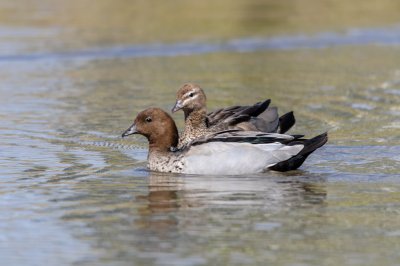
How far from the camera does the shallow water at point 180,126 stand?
30.9 ft

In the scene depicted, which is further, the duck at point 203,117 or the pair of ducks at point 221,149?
the duck at point 203,117

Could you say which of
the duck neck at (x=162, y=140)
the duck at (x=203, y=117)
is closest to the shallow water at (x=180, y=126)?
the duck neck at (x=162, y=140)

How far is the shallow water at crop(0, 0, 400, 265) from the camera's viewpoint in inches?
371

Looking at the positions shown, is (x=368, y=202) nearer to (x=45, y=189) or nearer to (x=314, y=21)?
(x=45, y=189)

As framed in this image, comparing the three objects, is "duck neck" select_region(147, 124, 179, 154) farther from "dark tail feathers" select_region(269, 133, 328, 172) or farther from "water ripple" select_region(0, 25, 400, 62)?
"water ripple" select_region(0, 25, 400, 62)

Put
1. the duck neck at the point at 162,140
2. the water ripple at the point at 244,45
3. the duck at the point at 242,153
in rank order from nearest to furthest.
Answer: the duck at the point at 242,153, the duck neck at the point at 162,140, the water ripple at the point at 244,45

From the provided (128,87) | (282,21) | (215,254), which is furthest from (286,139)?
(282,21)

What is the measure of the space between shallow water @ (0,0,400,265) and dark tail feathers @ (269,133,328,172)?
194mm

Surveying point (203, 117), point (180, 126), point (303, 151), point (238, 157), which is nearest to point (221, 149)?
point (238, 157)

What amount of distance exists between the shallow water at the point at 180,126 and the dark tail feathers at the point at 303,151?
194 mm

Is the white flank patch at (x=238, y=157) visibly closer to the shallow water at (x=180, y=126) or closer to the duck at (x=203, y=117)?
the shallow water at (x=180, y=126)

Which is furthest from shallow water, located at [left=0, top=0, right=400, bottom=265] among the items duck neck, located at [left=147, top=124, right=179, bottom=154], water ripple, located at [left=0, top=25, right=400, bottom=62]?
duck neck, located at [left=147, top=124, right=179, bottom=154]

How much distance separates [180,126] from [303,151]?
4.47 m

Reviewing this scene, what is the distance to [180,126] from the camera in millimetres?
16859
